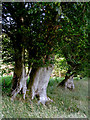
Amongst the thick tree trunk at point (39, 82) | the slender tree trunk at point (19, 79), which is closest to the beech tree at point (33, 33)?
the slender tree trunk at point (19, 79)

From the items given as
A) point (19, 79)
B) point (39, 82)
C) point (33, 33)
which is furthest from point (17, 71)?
point (33, 33)

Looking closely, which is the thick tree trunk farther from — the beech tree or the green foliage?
the green foliage

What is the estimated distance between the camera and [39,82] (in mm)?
5695

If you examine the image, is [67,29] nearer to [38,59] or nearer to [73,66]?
[38,59]

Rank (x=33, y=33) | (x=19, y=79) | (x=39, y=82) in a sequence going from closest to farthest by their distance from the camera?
1. (x=33, y=33)
2. (x=19, y=79)
3. (x=39, y=82)

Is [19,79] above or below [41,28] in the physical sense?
below

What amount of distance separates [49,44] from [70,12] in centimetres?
147

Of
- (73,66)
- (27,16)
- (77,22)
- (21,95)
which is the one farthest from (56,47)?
(73,66)

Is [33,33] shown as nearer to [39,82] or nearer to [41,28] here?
[41,28]

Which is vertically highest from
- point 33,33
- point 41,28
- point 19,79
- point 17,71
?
point 41,28

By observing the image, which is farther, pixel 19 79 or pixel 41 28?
pixel 19 79

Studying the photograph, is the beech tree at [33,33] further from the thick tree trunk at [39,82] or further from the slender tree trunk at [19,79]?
the thick tree trunk at [39,82]

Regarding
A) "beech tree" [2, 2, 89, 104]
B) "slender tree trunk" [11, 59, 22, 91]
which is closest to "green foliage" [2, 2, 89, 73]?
"beech tree" [2, 2, 89, 104]

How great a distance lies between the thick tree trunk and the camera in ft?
18.0
